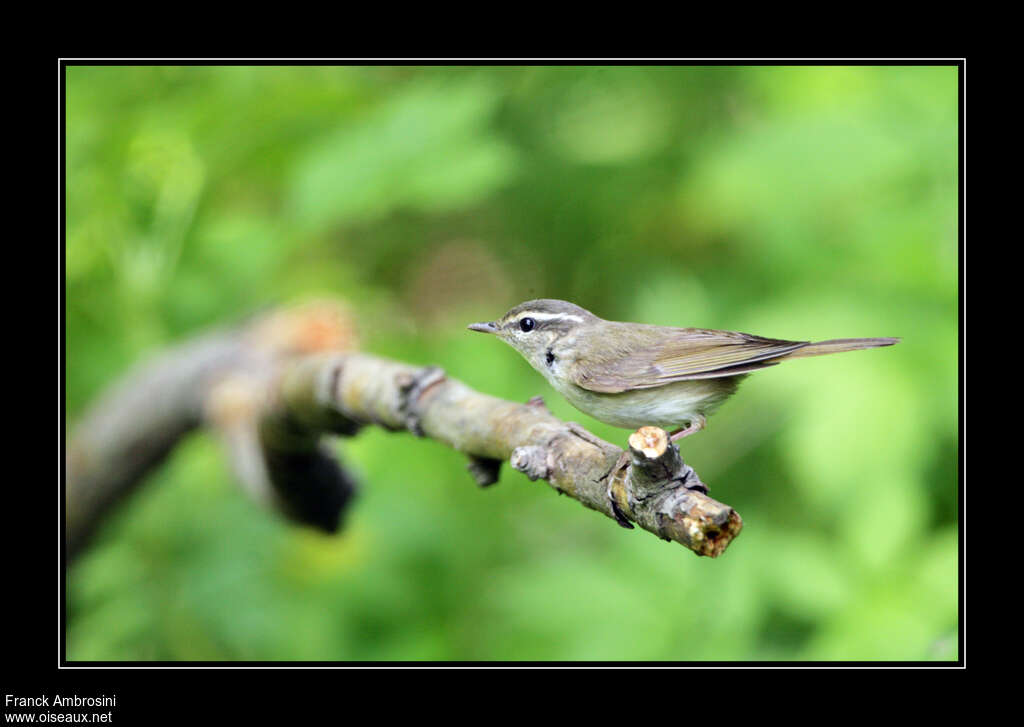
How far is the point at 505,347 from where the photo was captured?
14.2 feet

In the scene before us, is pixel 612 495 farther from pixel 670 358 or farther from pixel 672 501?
pixel 670 358

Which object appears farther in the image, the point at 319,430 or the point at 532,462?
the point at 319,430

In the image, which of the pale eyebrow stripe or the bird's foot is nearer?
the bird's foot

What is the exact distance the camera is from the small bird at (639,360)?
89.0 inches

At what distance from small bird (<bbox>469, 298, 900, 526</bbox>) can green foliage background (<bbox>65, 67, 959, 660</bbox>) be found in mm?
1021

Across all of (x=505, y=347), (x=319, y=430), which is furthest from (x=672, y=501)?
(x=505, y=347)

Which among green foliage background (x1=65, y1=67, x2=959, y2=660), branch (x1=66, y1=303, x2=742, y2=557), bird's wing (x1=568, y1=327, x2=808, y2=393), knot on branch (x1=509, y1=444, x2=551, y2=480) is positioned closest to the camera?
branch (x1=66, y1=303, x2=742, y2=557)

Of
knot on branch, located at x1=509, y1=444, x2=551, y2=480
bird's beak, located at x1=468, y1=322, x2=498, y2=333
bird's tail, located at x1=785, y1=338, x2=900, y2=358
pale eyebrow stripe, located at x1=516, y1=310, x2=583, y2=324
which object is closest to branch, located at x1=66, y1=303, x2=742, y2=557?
knot on branch, located at x1=509, y1=444, x2=551, y2=480

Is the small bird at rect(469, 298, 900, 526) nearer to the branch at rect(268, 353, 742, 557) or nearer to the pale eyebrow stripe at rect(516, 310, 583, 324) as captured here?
the pale eyebrow stripe at rect(516, 310, 583, 324)

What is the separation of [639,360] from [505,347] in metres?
1.90

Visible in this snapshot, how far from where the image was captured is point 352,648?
162 inches

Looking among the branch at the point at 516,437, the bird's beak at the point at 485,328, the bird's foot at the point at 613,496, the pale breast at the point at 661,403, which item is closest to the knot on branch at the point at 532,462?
the branch at the point at 516,437

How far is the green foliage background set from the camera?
12.0 feet

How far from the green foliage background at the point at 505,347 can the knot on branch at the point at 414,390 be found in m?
1.22
